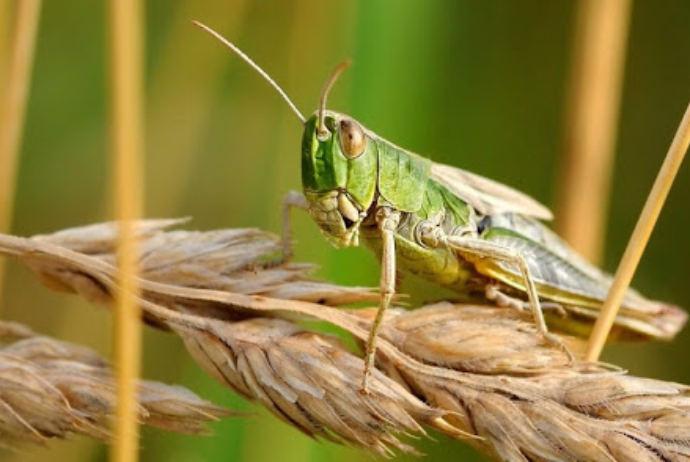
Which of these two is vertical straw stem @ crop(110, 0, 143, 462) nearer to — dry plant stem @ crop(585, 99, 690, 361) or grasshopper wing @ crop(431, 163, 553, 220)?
dry plant stem @ crop(585, 99, 690, 361)

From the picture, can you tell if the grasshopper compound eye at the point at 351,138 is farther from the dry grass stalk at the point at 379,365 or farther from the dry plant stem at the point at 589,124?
the dry plant stem at the point at 589,124

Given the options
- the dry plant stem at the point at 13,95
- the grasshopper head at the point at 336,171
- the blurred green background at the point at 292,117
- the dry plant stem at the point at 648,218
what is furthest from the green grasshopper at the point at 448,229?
the dry plant stem at the point at 13,95

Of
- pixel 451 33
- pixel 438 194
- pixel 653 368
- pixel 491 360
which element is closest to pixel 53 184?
pixel 451 33

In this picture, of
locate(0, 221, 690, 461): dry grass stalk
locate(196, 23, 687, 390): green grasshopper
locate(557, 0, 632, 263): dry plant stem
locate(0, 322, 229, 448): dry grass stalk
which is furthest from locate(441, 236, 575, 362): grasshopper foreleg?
locate(0, 322, 229, 448): dry grass stalk

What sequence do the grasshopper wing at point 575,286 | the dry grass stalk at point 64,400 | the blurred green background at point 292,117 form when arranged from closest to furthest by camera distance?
the dry grass stalk at point 64,400 → the grasshopper wing at point 575,286 → the blurred green background at point 292,117

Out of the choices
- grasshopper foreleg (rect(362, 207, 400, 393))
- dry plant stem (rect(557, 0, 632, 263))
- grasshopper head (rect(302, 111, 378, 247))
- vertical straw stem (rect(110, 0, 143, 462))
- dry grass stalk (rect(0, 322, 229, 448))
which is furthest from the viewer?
dry plant stem (rect(557, 0, 632, 263))

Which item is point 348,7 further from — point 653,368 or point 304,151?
point 653,368
